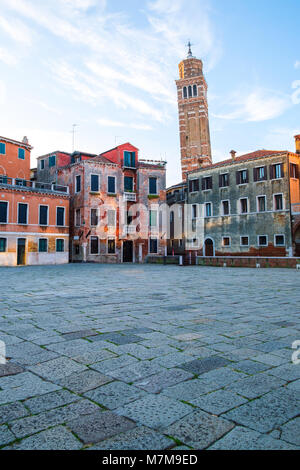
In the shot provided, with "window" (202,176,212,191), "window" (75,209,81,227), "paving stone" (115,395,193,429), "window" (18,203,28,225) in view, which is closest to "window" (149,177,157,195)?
"window" (202,176,212,191)

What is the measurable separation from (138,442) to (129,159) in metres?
30.8

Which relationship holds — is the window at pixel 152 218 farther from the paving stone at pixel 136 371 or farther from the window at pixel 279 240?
the paving stone at pixel 136 371

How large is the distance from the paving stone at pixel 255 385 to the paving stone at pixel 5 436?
1557 millimetres

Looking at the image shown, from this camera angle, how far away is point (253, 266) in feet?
65.4

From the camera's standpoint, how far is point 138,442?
179 centimetres

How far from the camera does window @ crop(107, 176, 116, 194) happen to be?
30120mm

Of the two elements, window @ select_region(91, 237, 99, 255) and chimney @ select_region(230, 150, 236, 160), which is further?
chimney @ select_region(230, 150, 236, 160)

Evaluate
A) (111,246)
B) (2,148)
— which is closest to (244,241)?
(111,246)

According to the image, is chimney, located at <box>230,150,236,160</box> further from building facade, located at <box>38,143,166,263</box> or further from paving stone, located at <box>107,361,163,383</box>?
paving stone, located at <box>107,361,163,383</box>

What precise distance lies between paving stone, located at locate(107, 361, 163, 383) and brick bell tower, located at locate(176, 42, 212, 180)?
171 ft

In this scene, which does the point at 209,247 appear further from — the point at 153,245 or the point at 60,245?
the point at 60,245

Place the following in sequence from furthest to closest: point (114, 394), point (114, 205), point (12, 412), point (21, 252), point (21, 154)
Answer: point (114, 205) < point (21, 154) < point (21, 252) < point (114, 394) < point (12, 412)
